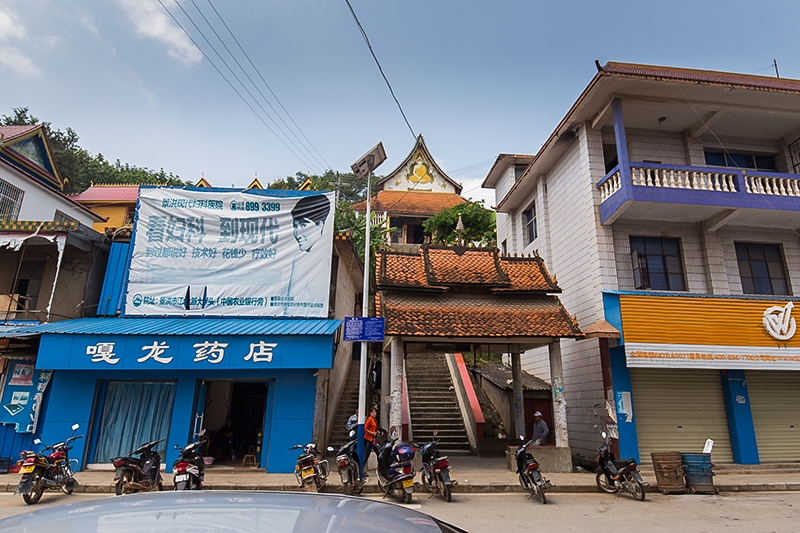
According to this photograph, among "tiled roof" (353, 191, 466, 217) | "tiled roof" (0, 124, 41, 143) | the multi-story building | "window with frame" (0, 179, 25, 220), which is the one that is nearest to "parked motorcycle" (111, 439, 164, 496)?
the multi-story building

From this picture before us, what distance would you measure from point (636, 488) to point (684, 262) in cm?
Result: 704

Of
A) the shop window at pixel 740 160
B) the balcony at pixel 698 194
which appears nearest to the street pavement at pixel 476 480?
the balcony at pixel 698 194

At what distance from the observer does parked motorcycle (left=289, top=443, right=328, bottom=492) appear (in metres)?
8.30

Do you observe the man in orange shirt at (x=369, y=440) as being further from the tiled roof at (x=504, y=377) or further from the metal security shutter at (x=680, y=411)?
the metal security shutter at (x=680, y=411)

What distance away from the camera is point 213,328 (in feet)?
34.8

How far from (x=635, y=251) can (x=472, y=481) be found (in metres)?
7.80

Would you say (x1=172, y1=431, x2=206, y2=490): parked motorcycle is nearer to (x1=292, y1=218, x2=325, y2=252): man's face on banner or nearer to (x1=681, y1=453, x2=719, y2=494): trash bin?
(x1=292, y1=218, x2=325, y2=252): man's face on banner

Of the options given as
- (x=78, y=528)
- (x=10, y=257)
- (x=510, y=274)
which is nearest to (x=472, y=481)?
(x=510, y=274)

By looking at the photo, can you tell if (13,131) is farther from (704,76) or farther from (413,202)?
(704,76)

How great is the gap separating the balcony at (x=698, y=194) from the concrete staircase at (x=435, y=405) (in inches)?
288

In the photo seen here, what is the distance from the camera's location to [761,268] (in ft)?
43.3

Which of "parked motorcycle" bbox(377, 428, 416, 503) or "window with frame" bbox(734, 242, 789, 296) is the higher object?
"window with frame" bbox(734, 242, 789, 296)

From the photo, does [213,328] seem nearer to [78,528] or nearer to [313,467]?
[313,467]

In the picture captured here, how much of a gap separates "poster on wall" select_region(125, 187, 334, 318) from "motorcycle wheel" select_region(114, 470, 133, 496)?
4272 millimetres
